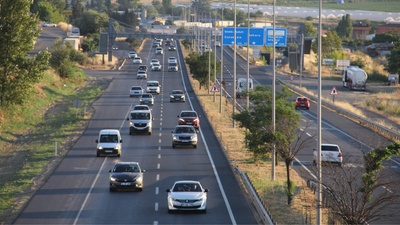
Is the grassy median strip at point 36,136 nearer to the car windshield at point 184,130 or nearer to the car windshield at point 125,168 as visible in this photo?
the car windshield at point 125,168

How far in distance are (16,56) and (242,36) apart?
83.9ft

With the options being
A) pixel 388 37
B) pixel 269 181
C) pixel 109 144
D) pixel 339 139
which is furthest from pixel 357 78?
pixel 388 37

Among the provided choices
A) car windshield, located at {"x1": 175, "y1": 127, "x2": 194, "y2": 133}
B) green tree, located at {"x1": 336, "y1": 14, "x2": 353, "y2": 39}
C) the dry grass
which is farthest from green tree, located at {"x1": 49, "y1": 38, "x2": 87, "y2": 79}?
green tree, located at {"x1": 336, "y1": 14, "x2": 353, "y2": 39}

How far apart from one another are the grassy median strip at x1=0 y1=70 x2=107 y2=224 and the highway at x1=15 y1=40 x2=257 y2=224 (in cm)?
88

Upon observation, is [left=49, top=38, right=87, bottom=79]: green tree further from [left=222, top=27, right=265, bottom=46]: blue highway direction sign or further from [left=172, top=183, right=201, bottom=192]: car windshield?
[left=172, top=183, right=201, bottom=192]: car windshield

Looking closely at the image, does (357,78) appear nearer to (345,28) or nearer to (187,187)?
(187,187)

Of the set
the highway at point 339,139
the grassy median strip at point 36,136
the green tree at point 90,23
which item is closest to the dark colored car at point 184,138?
the highway at point 339,139

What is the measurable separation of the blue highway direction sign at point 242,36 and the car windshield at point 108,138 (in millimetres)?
27253

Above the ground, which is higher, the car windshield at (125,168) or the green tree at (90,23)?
the green tree at (90,23)

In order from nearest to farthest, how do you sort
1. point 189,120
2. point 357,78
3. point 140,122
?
1. point 140,122
2. point 189,120
3. point 357,78

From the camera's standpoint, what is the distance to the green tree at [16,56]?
4297 centimetres

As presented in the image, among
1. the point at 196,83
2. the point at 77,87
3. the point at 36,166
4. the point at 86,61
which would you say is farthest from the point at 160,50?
the point at 36,166

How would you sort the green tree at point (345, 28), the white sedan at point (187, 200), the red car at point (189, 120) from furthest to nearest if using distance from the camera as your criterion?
the green tree at point (345, 28)
the red car at point (189, 120)
the white sedan at point (187, 200)

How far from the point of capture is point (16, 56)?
43344 millimetres
